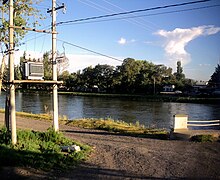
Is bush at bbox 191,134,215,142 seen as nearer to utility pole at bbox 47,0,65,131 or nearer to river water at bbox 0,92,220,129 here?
utility pole at bbox 47,0,65,131

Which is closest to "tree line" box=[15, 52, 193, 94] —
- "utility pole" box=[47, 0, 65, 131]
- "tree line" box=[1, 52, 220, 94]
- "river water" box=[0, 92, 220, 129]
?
"tree line" box=[1, 52, 220, 94]

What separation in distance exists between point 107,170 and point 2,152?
11.5 feet

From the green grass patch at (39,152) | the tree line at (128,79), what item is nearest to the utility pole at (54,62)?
the green grass patch at (39,152)

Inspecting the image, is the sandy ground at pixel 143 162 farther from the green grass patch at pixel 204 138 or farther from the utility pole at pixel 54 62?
the utility pole at pixel 54 62

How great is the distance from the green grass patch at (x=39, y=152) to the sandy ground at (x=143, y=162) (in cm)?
38

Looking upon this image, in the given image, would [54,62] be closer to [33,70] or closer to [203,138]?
[33,70]

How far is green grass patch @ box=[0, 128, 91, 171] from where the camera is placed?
27.5 feet

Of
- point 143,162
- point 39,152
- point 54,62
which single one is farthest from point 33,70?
point 143,162

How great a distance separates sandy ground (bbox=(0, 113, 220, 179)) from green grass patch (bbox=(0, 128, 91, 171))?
15.1 inches

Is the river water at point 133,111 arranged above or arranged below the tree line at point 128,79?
below

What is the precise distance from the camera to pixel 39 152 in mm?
9492

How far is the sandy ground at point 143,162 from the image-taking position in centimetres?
791

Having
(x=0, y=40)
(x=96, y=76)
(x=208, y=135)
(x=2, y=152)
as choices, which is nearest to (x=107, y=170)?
(x=2, y=152)

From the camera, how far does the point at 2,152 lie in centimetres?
873
